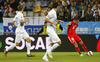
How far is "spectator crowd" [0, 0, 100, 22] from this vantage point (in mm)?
19964

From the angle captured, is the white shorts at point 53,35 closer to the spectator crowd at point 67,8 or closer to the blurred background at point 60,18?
the blurred background at point 60,18

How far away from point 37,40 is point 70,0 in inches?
210

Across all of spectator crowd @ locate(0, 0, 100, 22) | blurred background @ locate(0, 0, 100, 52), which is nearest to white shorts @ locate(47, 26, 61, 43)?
blurred background @ locate(0, 0, 100, 52)

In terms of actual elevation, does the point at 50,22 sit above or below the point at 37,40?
above

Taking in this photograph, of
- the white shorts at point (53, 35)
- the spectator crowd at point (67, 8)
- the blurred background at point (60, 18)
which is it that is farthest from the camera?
the spectator crowd at point (67, 8)

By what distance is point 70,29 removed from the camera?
1508cm

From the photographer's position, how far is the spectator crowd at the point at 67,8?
19964mm

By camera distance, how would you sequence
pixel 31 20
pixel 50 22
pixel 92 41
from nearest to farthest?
pixel 50 22 → pixel 92 41 → pixel 31 20

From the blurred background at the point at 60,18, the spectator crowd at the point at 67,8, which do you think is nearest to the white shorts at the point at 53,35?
the blurred background at the point at 60,18

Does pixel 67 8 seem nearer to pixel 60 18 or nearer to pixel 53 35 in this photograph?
pixel 60 18

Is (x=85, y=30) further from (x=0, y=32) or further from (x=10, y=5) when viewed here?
(x=10, y=5)

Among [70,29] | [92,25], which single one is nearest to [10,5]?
[92,25]

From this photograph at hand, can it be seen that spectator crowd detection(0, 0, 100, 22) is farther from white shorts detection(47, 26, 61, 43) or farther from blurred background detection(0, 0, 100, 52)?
white shorts detection(47, 26, 61, 43)

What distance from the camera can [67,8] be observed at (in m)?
21.2
